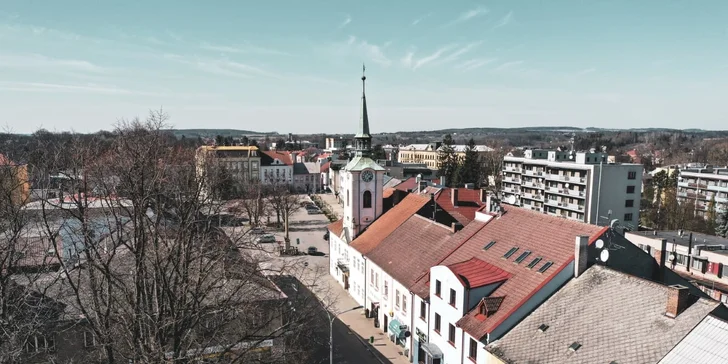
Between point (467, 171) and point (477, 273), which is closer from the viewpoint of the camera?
point (477, 273)

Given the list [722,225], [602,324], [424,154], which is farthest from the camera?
[424,154]

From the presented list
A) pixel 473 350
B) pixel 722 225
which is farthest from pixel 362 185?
pixel 722 225

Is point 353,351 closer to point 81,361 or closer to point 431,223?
point 431,223

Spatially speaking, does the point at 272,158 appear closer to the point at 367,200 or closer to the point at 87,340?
the point at 367,200

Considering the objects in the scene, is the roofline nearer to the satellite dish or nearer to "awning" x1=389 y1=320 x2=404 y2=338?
the satellite dish

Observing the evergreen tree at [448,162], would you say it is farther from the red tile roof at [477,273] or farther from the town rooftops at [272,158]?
the red tile roof at [477,273]

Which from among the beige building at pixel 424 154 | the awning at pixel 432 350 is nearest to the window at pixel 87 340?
the awning at pixel 432 350
